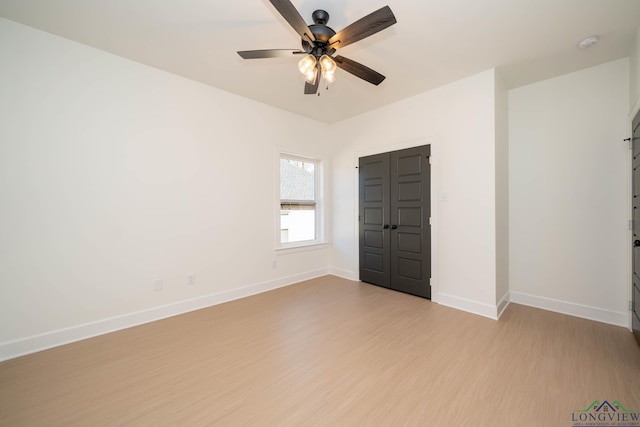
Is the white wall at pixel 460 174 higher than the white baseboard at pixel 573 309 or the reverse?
higher

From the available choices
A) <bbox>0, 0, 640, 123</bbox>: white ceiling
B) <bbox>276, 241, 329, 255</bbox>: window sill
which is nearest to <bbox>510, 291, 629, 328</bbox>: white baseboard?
<bbox>0, 0, 640, 123</bbox>: white ceiling

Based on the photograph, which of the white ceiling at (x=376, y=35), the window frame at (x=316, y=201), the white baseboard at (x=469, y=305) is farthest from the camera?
the window frame at (x=316, y=201)

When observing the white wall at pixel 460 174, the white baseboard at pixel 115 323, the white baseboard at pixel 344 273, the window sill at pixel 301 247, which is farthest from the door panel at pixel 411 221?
the white baseboard at pixel 115 323

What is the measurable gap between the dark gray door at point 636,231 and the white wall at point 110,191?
420cm

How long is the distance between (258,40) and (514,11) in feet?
7.29

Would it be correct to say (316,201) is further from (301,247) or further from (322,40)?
(322,40)

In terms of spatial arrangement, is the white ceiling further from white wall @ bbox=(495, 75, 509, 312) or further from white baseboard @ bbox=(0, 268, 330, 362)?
white baseboard @ bbox=(0, 268, 330, 362)

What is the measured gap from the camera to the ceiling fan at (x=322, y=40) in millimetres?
1583

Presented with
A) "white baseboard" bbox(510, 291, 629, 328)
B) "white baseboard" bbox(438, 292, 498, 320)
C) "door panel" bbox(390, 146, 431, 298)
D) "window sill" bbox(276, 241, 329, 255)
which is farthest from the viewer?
"window sill" bbox(276, 241, 329, 255)

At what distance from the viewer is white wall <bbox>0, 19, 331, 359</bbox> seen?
2195 mm

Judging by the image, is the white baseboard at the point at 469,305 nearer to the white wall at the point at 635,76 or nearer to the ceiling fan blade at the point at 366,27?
the white wall at the point at 635,76

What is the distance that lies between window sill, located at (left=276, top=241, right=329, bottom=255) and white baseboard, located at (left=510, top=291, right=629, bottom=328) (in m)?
2.96

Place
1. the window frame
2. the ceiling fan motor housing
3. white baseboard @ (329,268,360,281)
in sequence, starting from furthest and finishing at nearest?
white baseboard @ (329,268,360,281), the window frame, the ceiling fan motor housing

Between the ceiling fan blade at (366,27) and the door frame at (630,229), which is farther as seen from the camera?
the door frame at (630,229)
